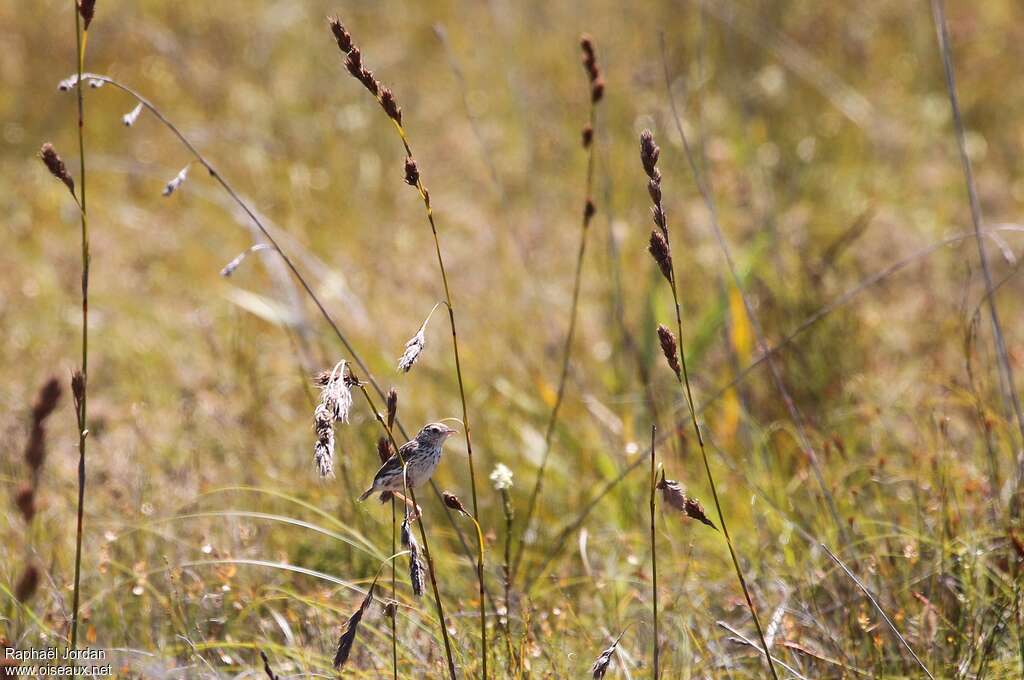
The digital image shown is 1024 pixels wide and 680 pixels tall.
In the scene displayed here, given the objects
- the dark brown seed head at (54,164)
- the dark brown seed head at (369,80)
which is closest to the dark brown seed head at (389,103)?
the dark brown seed head at (369,80)

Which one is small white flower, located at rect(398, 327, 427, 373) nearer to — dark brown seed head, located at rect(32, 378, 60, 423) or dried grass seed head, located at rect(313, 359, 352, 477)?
dried grass seed head, located at rect(313, 359, 352, 477)

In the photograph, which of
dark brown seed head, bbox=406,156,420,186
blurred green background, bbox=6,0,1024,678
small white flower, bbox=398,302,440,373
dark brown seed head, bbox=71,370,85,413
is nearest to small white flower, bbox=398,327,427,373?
small white flower, bbox=398,302,440,373

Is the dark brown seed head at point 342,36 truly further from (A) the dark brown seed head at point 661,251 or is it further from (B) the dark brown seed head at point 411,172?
(A) the dark brown seed head at point 661,251

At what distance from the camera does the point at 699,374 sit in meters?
3.15

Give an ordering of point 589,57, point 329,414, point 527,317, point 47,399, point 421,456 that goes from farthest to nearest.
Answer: point 527,317 → point 589,57 → point 421,456 → point 47,399 → point 329,414

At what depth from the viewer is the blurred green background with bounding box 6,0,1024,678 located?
201 cm

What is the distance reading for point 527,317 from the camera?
369cm

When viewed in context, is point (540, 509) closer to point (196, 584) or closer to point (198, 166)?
point (196, 584)

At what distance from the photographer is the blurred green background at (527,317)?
79.0 inches

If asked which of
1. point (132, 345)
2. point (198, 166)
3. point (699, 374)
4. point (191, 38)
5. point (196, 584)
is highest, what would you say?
Answer: point (191, 38)

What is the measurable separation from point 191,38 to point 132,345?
2.89m

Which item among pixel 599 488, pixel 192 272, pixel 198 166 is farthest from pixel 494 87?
pixel 599 488

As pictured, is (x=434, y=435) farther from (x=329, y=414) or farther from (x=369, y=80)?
(x=369, y=80)

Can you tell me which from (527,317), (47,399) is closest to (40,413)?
(47,399)
